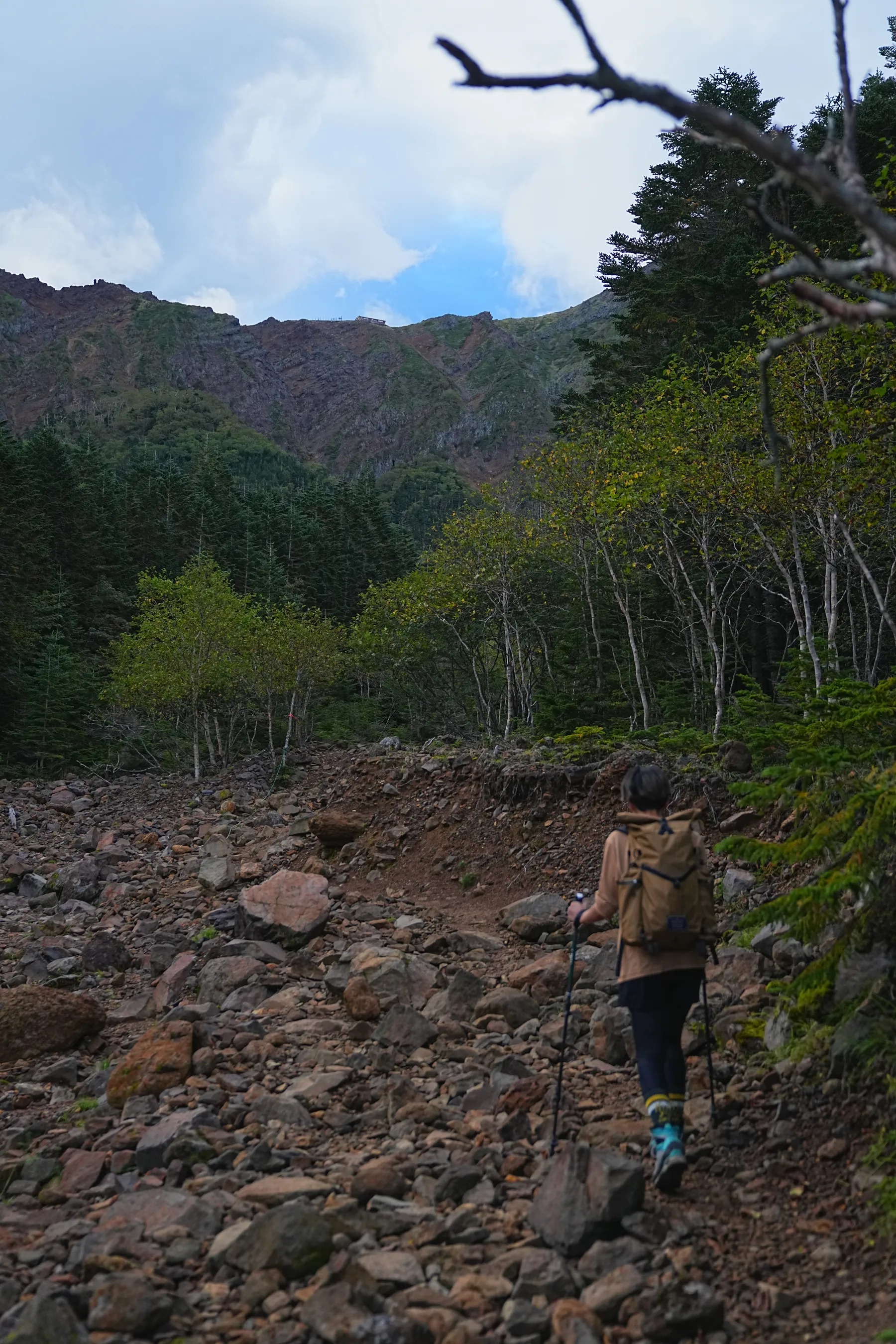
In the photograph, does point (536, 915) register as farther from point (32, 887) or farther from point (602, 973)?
point (32, 887)

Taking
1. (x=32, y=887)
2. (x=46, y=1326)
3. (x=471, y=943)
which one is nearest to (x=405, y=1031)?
(x=471, y=943)

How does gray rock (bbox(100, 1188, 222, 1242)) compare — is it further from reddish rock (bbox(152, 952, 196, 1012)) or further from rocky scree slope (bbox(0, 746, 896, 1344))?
reddish rock (bbox(152, 952, 196, 1012))

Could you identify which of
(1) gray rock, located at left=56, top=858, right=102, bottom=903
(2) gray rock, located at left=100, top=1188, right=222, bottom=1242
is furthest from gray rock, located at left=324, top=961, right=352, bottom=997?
(1) gray rock, located at left=56, top=858, right=102, bottom=903

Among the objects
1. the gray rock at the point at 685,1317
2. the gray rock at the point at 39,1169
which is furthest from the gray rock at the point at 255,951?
the gray rock at the point at 685,1317

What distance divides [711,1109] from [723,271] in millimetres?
25771

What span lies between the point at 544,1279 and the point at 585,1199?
0.41 metres

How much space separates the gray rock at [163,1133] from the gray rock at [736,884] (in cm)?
492

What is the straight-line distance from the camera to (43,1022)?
8109 millimetres

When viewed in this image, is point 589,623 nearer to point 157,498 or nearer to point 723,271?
point 723,271

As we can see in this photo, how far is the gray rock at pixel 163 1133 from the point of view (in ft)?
17.8

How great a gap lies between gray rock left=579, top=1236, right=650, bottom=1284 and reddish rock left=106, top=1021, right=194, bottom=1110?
3.96 metres

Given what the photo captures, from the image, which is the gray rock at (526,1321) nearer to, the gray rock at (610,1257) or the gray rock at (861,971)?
the gray rock at (610,1257)

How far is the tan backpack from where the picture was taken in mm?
4457

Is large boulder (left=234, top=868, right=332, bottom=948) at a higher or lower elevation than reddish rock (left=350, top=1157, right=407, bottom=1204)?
higher
